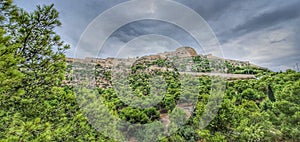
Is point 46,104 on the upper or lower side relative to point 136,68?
lower

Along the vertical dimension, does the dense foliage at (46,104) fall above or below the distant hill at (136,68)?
below

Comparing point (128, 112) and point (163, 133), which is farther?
point (128, 112)

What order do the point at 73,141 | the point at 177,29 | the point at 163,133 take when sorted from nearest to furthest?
the point at 73,141 < the point at 163,133 < the point at 177,29

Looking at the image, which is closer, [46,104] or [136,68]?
[46,104]

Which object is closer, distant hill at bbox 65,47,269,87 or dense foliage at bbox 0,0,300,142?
dense foliage at bbox 0,0,300,142

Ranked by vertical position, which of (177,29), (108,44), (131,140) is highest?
(177,29)

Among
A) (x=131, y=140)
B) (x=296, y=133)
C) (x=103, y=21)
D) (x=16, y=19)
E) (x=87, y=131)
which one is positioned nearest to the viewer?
(x=16, y=19)

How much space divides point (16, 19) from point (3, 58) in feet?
5.80

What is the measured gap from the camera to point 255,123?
36.0 feet

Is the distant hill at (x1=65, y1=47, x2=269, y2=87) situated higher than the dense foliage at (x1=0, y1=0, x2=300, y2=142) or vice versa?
the distant hill at (x1=65, y1=47, x2=269, y2=87)

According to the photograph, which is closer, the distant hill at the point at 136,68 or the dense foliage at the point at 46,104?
the dense foliage at the point at 46,104

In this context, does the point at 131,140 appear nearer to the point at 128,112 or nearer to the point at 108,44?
the point at 128,112

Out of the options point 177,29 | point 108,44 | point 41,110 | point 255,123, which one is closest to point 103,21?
point 108,44

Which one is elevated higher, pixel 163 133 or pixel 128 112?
pixel 128 112
